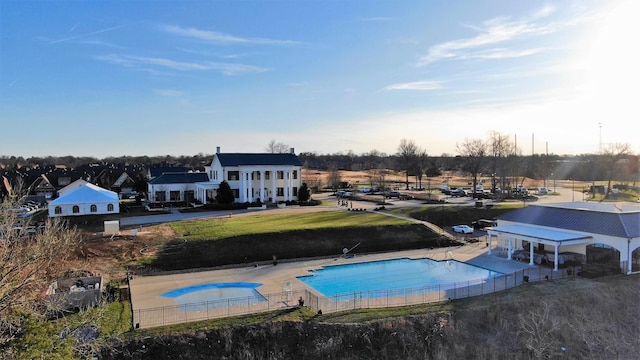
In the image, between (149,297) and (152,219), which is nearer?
(149,297)

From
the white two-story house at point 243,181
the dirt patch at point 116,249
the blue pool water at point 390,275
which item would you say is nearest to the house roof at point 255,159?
the white two-story house at point 243,181

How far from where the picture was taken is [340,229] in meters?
37.8

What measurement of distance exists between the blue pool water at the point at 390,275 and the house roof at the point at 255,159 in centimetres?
2606

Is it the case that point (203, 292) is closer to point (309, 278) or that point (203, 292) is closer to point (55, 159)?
point (309, 278)

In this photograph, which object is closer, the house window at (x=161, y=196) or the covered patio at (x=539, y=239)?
the covered patio at (x=539, y=239)

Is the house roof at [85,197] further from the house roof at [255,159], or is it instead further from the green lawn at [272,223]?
the house roof at [255,159]

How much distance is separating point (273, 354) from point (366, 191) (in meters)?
51.3

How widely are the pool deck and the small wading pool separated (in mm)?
520

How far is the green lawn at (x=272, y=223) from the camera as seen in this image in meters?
35.5

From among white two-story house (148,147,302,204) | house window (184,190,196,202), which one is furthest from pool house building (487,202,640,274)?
house window (184,190,196,202)

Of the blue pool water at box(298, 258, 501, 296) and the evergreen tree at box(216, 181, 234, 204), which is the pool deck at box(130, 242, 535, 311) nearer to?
the blue pool water at box(298, 258, 501, 296)

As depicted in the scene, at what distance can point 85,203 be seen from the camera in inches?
1773

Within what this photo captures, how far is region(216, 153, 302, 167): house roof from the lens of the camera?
178 feet

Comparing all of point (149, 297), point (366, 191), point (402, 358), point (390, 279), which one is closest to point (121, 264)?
point (149, 297)
